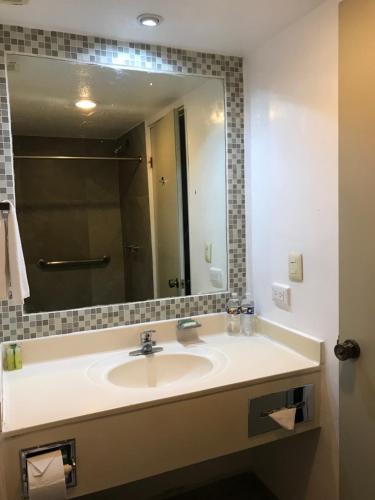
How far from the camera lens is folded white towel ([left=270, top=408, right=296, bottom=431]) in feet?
4.86

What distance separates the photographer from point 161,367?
1.72 metres

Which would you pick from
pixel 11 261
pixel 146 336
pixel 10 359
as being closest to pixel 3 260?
pixel 11 261

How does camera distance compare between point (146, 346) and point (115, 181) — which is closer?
point (146, 346)

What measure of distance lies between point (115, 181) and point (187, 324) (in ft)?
2.38

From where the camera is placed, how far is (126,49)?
1.75 meters

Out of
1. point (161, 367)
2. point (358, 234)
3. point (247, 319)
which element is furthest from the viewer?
point (247, 319)

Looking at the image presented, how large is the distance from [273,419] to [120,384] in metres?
0.59

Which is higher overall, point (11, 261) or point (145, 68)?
point (145, 68)

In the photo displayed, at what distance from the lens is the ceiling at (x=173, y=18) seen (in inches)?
56.1

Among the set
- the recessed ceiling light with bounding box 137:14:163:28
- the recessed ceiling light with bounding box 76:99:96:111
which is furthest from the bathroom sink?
the recessed ceiling light with bounding box 137:14:163:28

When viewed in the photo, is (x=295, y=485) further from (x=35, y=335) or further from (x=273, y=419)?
(x=35, y=335)

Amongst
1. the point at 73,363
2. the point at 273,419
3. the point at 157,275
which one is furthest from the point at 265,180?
the point at 73,363

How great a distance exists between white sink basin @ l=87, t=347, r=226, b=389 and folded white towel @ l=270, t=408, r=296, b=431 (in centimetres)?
26

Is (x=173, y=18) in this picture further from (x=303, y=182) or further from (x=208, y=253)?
(x=208, y=253)
